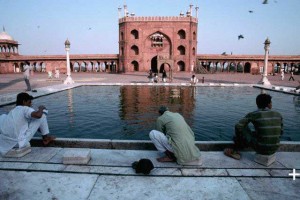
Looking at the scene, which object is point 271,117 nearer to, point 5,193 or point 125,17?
point 5,193

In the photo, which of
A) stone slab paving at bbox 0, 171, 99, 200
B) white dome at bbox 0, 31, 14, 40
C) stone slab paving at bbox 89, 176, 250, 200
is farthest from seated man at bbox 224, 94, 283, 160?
white dome at bbox 0, 31, 14, 40

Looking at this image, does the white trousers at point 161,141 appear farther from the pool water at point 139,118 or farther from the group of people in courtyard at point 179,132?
the pool water at point 139,118

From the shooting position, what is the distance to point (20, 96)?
399 centimetres

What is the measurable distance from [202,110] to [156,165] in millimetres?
6107

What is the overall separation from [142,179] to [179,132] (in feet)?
2.82

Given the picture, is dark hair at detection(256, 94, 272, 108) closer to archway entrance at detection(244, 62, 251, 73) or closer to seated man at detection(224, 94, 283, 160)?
seated man at detection(224, 94, 283, 160)

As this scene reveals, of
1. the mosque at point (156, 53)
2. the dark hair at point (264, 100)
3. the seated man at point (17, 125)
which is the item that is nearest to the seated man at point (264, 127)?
the dark hair at point (264, 100)

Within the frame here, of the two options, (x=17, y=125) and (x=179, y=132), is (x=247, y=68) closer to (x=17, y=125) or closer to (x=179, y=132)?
(x=179, y=132)

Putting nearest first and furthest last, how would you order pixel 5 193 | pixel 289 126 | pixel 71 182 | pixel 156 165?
pixel 5 193 → pixel 71 182 → pixel 156 165 → pixel 289 126

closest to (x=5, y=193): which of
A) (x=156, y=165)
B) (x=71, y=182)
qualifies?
(x=71, y=182)

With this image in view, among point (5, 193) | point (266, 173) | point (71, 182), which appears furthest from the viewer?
point (266, 173)

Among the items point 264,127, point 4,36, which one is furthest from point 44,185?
point 4,36

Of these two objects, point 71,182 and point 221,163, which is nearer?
point 71,182

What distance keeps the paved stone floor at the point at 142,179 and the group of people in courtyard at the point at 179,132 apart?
20 cm
